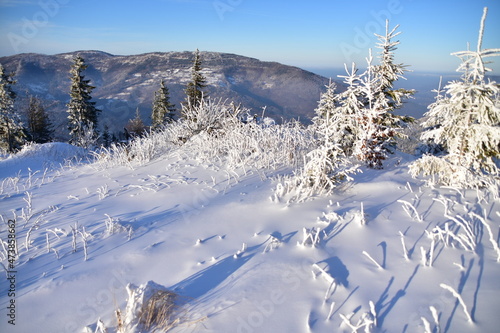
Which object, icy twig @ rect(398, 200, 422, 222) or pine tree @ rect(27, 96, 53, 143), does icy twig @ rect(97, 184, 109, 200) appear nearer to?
icy twig @ rect(398, 200, 422, 222)

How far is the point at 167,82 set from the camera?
15188 centimetres

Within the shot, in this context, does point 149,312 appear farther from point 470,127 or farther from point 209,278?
point 470,127

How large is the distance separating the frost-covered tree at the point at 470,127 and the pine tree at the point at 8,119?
3324 cm

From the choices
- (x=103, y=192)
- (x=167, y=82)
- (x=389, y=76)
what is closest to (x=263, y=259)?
(x=103, y=192)

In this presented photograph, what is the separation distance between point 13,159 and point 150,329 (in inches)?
426

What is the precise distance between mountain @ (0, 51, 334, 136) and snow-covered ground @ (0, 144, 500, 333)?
4574 inches

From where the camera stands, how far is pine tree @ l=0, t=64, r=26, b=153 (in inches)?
981

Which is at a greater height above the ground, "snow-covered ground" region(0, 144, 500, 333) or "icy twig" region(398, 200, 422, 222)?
"icy twig" region(398, 200, 422, 222)

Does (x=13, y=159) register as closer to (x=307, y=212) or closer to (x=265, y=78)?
(x=307, y=212)

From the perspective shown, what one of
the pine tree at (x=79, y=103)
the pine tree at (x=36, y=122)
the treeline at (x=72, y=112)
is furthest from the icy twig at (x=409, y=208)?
the pine tree at (x=36, y=122)

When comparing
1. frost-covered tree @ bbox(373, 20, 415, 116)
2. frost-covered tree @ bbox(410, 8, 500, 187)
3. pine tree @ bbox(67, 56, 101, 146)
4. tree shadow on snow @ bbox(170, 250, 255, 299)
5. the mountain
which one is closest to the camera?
tree shadow on snow @ bbox(170, 250, 255, 299)

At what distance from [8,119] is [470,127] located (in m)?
35.6

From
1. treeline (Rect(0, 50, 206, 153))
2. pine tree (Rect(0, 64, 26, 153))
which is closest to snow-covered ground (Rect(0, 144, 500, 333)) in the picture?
treeline (Rect(0, 50, 206, 153))

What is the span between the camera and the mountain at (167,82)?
424 feet
